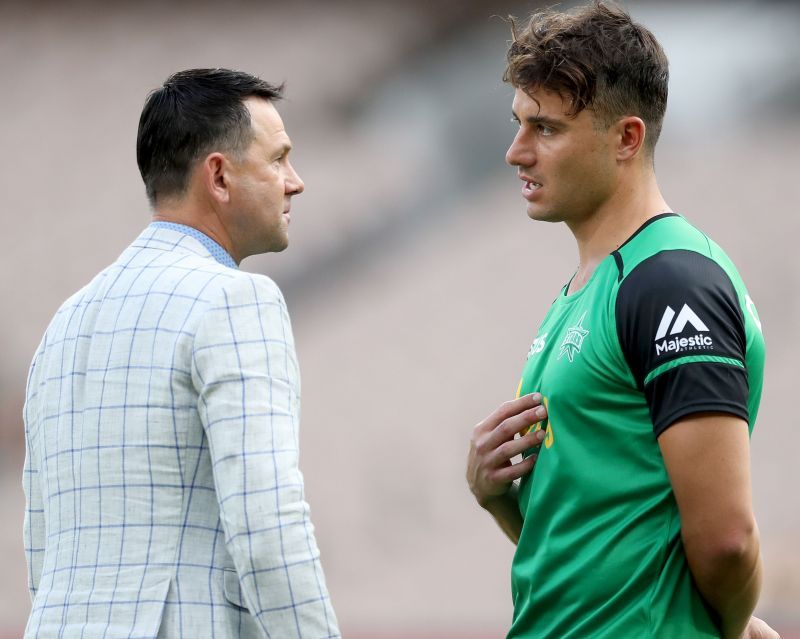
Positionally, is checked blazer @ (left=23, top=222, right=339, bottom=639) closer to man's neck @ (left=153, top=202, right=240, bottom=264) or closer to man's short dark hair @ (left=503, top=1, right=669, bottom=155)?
man's neck @ (left=153, top=202, right=240, bottom=264)

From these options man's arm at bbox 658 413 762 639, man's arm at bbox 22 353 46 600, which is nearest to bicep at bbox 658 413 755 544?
man's arm at bbox 658 413 762 639

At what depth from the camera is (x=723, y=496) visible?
63.7 inches

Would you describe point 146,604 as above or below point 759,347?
below

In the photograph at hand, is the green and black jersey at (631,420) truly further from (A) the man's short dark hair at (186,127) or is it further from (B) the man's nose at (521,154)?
(A) the man's short dark hair at (186,127)

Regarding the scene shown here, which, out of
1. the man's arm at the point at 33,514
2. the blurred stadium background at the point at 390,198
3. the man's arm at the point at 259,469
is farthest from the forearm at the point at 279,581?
the blurred stadium background at the point at 390,198

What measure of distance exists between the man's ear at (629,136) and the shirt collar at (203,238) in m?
0.64

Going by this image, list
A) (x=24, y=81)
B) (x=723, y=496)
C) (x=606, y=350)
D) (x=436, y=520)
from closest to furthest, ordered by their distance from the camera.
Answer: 1. (x=723, y=496)
2. (x=606, y=350)
3. (x=436, y=520)
4. (x=24, y=81)

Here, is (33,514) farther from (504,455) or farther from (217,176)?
(504,455)

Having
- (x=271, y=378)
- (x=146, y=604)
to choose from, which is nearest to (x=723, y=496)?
(x=271, y=378)

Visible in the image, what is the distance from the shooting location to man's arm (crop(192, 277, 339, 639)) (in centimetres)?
167

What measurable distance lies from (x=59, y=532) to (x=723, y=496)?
954mm

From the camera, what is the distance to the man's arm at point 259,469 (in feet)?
5.46

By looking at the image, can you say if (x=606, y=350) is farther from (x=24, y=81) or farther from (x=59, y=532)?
(x=24, y=81)

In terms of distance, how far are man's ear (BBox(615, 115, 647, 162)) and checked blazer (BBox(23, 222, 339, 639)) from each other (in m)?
0.58
